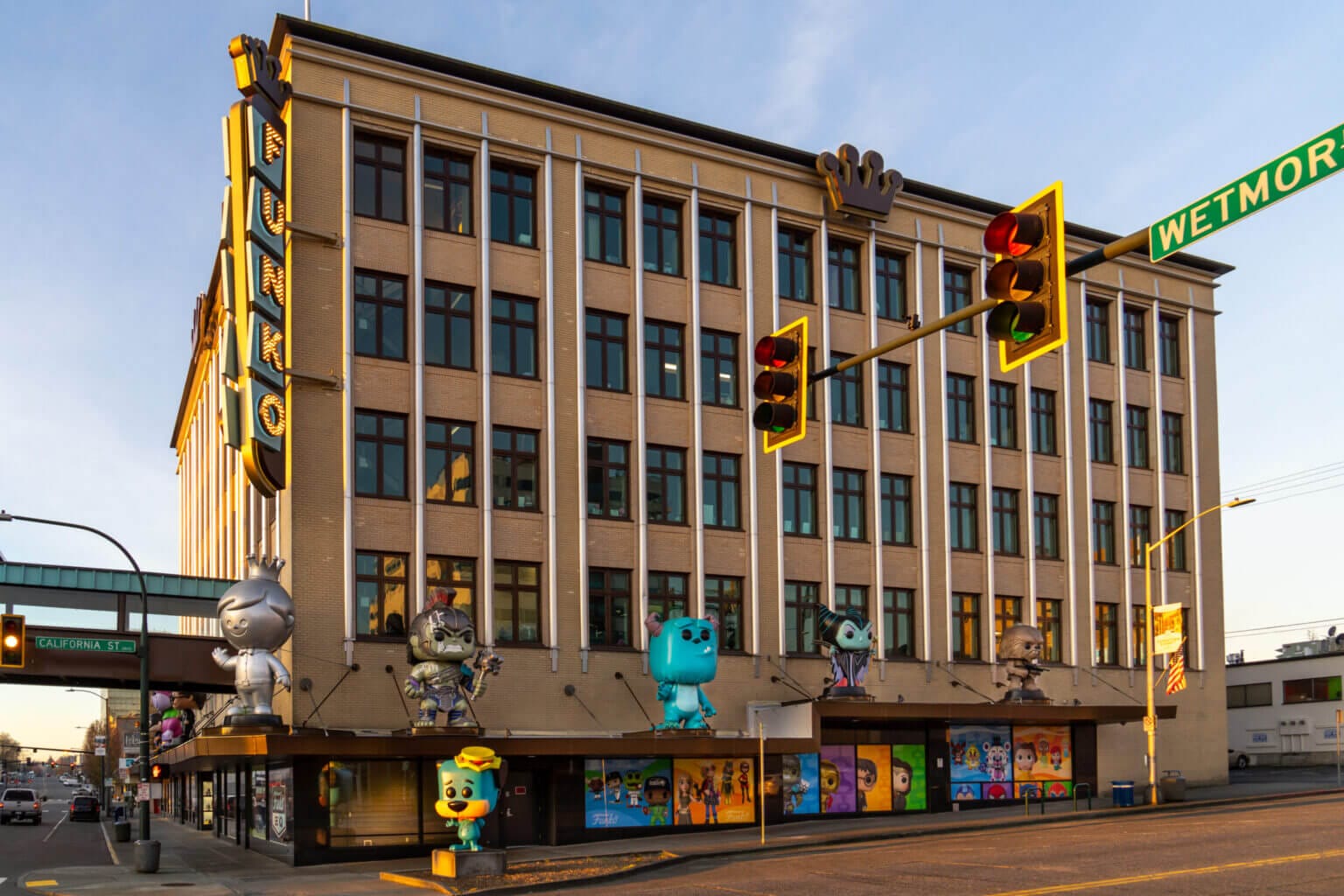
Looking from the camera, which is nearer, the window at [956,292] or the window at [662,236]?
the window at [662,236]

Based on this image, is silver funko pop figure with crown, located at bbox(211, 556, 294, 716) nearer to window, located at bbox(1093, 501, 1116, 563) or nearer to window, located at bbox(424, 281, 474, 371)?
window, located at bbox(424, 281, 474, 371)

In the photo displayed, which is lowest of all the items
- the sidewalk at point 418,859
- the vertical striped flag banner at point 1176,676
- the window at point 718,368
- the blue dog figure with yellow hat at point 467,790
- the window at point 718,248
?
the sidewalk at point 418,859

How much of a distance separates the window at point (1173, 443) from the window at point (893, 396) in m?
11.1

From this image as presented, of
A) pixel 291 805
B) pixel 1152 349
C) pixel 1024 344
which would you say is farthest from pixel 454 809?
pixel 1152 349

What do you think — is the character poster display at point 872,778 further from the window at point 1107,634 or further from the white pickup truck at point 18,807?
the white pickup truck at point 18,807

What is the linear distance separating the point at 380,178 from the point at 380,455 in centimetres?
710

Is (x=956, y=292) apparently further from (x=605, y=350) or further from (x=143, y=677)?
(x=143, y=677)

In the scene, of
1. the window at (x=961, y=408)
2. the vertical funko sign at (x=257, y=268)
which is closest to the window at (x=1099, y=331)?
the window at (x=961, y=408)

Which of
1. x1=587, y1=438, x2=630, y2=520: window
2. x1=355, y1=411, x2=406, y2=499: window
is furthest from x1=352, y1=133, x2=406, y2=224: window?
x1=587, y1=438, x2=630, y2=520: window

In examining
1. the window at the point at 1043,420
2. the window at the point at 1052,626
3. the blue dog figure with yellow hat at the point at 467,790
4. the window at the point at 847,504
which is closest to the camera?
the blue dog figure with yellow hat at the point at 467,790

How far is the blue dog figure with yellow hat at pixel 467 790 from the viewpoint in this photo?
2681 cm

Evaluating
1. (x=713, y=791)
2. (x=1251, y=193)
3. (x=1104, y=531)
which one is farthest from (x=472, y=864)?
(x=1104, y=531)

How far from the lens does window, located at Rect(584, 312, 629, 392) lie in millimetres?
37625

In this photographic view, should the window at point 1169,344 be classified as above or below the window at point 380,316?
above
